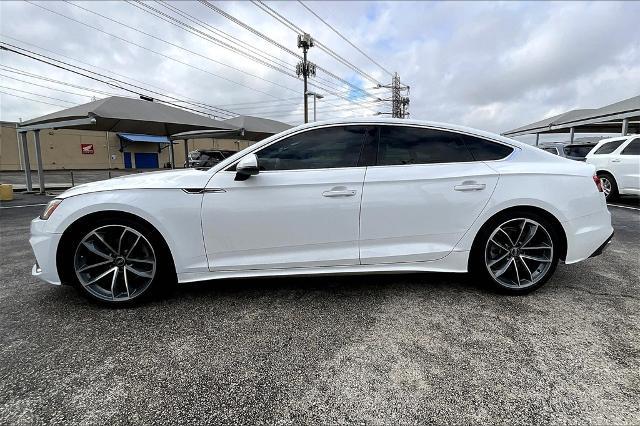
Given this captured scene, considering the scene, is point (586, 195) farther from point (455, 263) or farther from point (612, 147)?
point (612, 147)

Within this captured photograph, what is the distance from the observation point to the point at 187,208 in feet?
8.93

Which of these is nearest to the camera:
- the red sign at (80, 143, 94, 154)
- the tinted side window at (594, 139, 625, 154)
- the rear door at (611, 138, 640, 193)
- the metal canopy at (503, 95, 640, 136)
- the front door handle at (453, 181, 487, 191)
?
the front door handle at (453, 181, 487, 191)

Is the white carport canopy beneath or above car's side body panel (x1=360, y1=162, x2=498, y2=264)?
above

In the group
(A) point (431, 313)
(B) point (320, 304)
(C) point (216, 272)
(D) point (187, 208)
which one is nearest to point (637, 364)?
(A) point (431, 313)

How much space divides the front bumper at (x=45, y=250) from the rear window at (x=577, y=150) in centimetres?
1250

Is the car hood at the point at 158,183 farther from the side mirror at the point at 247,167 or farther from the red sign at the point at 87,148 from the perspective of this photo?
the red sign at the point at 87,148

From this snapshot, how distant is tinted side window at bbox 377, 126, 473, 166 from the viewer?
9.55 feet

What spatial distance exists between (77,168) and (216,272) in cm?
3665

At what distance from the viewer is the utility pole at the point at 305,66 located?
26312mm

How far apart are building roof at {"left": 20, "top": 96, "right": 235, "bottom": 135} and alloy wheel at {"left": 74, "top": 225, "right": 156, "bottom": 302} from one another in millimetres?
9123

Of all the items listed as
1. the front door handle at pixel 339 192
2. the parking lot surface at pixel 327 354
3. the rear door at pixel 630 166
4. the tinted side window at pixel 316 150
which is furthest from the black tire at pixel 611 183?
the front door handle at pixel 339 192

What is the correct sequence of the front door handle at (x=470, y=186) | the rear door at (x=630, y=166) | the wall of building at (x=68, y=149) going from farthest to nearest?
the wall of building at (x=68, y=149), the rear door at (x=630, y=166), the front door handle at (x=470, y=186)

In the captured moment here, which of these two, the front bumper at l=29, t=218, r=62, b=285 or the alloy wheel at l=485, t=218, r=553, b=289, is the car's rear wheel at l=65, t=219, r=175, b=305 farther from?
the alloy wheel at l=485, t=218, r=553, b=289

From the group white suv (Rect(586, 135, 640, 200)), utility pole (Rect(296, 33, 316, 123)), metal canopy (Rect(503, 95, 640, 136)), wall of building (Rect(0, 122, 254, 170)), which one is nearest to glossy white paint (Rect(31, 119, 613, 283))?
white suv (Rect(586, 135, 640, 200))
